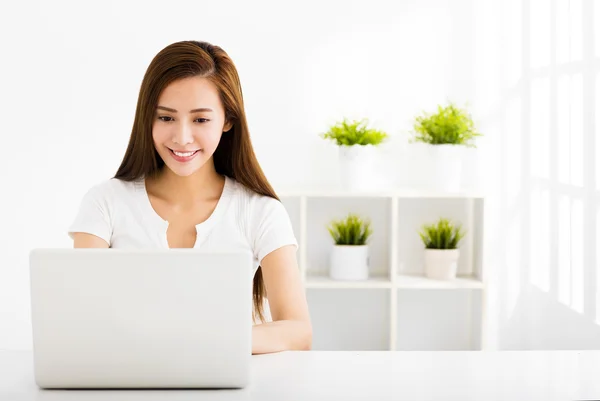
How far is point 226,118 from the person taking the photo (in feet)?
6.67

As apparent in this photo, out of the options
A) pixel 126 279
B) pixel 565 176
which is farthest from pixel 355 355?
pixel 565 176

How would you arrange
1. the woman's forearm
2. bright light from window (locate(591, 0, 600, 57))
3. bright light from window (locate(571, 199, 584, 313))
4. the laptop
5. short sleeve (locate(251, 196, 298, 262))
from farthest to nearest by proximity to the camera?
bright light from window (locate(571, 199, 584, 313)) → bright light from window (locate(591, 0, 600, 57)) → short sleeve (locate(251, 196, 298, 262)) → the woman's forearm → the laptop

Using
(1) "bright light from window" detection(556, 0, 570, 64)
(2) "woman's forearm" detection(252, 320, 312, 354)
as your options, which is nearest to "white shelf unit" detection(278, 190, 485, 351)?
(1) "bright light from window" detection(556, 0, 570, 64)

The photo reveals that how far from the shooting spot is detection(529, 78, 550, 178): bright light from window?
3180mm

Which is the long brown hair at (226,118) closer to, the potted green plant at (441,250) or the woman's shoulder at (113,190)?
the woman's shoulder at (113,190)

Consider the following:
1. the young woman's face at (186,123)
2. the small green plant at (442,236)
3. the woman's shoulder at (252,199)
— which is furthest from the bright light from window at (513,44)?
the young woman's face at (186,123)

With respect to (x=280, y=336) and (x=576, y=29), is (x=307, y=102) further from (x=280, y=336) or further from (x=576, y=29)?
(x=280, y=336)

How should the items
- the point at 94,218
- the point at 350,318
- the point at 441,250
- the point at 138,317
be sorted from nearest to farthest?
the point at 138,317 → the point at 94,218 → the point at 441,250 → the point at 350,318

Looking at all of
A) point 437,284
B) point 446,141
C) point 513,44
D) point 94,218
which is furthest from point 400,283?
point 94,218

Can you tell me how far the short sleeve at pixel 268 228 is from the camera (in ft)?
6.59

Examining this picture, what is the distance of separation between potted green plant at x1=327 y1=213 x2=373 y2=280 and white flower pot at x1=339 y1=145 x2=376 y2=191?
7.7 inches

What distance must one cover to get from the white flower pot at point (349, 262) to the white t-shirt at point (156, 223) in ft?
4.63

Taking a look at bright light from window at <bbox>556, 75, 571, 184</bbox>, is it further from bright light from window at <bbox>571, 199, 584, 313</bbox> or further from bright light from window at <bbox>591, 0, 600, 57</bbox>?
bright light from window at <bbox>591, 0, 600, 57</bbox>

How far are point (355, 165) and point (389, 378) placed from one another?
7.13 feet
